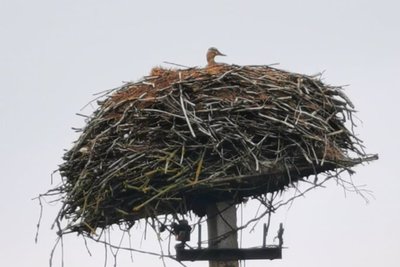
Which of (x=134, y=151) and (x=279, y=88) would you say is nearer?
(x=134, y=151)

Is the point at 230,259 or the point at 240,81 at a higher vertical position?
the point at 240,81

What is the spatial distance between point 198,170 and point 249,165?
407 millimetres

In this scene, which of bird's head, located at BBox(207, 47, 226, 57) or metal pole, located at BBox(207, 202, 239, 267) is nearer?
metal pole, located at BBox(207, 202, 239, 267)

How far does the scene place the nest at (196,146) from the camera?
24.3 ft

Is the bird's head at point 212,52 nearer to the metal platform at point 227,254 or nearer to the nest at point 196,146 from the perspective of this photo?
the nest at point 196,146

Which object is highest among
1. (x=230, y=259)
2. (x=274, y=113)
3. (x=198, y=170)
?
(x=274, y=113)

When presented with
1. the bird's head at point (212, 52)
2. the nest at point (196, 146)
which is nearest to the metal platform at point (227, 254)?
the nest at point (196, 146)

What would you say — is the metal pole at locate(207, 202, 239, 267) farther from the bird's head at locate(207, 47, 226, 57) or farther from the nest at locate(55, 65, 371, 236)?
the bird's head at locate(207, 47, 226, 57)

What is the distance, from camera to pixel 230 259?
778 centimetres

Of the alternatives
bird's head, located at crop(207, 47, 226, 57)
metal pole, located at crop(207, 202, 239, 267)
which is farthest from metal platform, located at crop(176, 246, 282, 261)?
bird's head, located at crop(207, 47, 226, 57)

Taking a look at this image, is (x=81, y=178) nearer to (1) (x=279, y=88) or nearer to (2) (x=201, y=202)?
(2) (x=201, y=202)

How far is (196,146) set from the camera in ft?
24.4

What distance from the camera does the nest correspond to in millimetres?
7406

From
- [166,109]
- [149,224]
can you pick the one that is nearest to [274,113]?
[166,109]
